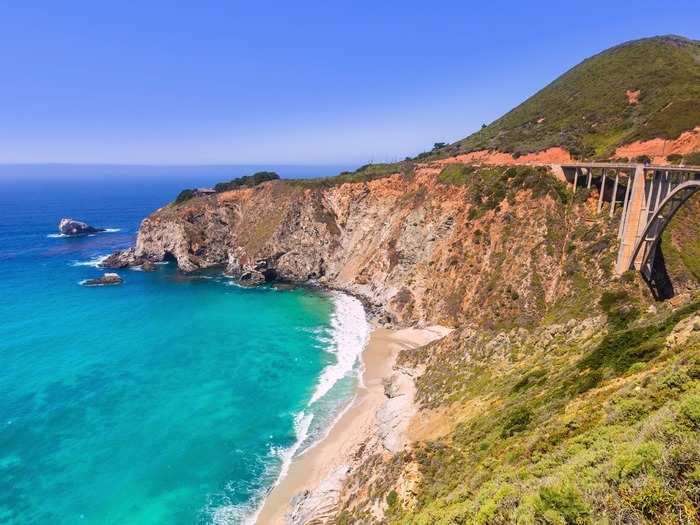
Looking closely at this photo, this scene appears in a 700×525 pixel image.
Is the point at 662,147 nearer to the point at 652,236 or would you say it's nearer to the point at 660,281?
the point at 652,236

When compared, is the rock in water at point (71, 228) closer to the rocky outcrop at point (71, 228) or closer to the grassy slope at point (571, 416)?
the rocky outcrop at point (71, 228)

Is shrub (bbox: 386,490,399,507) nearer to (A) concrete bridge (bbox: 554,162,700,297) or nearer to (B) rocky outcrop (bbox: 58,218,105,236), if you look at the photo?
(A) concrete bridge (bbox: 554,162,700,297)

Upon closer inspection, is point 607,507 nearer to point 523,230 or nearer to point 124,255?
point 523,230

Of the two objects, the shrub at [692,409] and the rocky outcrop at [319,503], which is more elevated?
the shrub at [692,409]

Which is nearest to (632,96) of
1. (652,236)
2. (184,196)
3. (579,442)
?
(652,236)

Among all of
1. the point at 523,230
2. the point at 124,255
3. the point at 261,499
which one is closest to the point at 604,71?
the point at 523,230

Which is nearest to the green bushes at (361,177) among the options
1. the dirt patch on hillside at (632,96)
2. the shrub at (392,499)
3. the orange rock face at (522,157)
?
the orange rock face at (522,157)

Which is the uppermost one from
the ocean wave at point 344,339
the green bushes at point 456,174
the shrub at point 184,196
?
the green bushes at point 456,174
